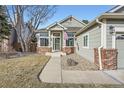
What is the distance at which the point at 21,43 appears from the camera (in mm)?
34531

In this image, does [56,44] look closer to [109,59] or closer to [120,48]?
[120,48]

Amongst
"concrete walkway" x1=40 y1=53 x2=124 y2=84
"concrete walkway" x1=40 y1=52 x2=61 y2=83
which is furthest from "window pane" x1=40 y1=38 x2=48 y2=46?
"concrete walkway" x1=40 y1=53 x2=124 y2=84

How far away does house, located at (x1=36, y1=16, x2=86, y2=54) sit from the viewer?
2897 centimetres

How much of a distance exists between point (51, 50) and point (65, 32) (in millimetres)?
3010

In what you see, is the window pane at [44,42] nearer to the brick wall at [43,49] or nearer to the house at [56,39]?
the house at [56,39]

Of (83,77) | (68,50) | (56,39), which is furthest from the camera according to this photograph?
(56,39)

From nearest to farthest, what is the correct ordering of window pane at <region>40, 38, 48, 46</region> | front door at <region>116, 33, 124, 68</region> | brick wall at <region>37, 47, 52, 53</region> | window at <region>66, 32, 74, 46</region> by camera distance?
front door at <region>116, 33, 124, 68</region>
brick wall at <region>37, 47, 52, 53</region>
window pane at <region>40, 38, 48, 46</region>
window at <region>66, 32, 74, 46</region>

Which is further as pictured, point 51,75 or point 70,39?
point 70,39

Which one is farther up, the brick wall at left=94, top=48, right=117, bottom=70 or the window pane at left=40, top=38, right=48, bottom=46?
the window pane at left=40, top=38, right=48, bottom=46

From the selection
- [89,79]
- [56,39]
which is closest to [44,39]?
[56,39]

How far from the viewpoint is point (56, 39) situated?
Result: 29.6 meters

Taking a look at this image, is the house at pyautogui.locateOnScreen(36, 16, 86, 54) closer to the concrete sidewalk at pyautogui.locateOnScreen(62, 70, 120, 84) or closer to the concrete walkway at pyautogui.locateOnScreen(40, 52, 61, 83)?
the concrete walkway at pyautogui.locateOnScreen(40, 52, 61, 83)

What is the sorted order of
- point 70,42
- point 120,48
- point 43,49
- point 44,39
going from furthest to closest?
point 70,42
point 44,39
point 43,49
point 120,48
